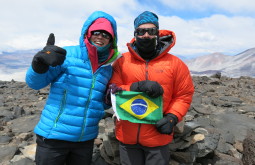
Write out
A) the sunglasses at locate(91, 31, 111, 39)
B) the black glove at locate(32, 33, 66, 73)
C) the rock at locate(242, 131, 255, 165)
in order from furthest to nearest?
the rock at locate(242, 131, 255, 165), the sunglasses at locate(91, 31, 111, 39), the black glove at locate(32, 33, 66, 73)

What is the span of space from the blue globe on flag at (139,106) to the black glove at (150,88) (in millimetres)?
230

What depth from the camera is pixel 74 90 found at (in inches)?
141

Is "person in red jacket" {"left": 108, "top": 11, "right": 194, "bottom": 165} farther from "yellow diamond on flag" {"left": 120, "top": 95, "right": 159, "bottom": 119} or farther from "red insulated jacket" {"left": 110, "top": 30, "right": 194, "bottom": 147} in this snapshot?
"yellow diamond on flag" {"left": 120, "top": 95, "right": 159, "bottom": 119}

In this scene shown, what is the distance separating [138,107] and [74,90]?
1.17m

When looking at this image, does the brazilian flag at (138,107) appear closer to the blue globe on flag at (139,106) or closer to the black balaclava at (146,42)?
the blue globe on flag at (139,106)

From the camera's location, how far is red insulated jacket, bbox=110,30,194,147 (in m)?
3.74

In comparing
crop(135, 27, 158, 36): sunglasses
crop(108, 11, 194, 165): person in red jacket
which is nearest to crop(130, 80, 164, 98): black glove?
crop(108, 11, 194, 165): person in red jacket

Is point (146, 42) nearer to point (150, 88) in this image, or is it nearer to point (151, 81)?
point (151, 81)

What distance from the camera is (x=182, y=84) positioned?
3.75 meters

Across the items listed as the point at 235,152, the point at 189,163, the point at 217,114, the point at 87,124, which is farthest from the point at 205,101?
the point at 87,124

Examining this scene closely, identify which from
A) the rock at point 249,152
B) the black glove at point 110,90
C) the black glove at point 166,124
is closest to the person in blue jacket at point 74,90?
the black glove at point 110,90

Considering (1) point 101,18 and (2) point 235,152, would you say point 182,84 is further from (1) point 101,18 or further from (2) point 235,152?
(2) point 235,152

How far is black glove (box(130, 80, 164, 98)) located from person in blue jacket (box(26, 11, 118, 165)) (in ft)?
2.31

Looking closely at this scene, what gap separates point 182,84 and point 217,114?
7.30m
